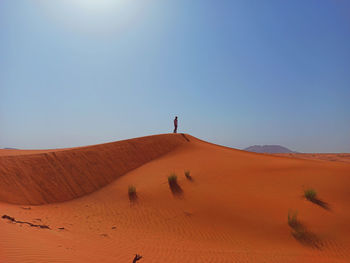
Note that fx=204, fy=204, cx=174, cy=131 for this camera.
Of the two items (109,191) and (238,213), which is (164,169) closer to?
(109,191)

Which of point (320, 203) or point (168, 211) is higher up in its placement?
point (320, 203)

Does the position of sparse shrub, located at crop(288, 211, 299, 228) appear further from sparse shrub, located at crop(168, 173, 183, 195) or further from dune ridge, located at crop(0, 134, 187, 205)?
dune ridge, located at crop(0, 134, 187, 205)

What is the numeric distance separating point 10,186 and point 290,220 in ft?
40.8

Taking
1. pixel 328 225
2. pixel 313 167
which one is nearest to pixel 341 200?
pixel 328 225

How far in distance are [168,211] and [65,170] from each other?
25.7ft

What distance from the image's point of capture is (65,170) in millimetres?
12648

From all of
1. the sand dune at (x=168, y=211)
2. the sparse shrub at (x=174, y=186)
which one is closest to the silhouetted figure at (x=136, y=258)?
the sand dune at (x=168, y=211)

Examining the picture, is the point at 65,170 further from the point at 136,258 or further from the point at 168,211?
the point at 136,258

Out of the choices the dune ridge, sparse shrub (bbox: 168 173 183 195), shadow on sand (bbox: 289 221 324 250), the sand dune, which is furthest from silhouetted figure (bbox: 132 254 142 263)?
the dune ridge

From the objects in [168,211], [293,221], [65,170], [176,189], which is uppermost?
[65,170]

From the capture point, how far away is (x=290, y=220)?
6855mm

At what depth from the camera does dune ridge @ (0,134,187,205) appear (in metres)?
10.2

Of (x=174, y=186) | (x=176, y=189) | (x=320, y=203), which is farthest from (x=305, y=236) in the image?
(x=174, y=186)

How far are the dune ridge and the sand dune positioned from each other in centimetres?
5
